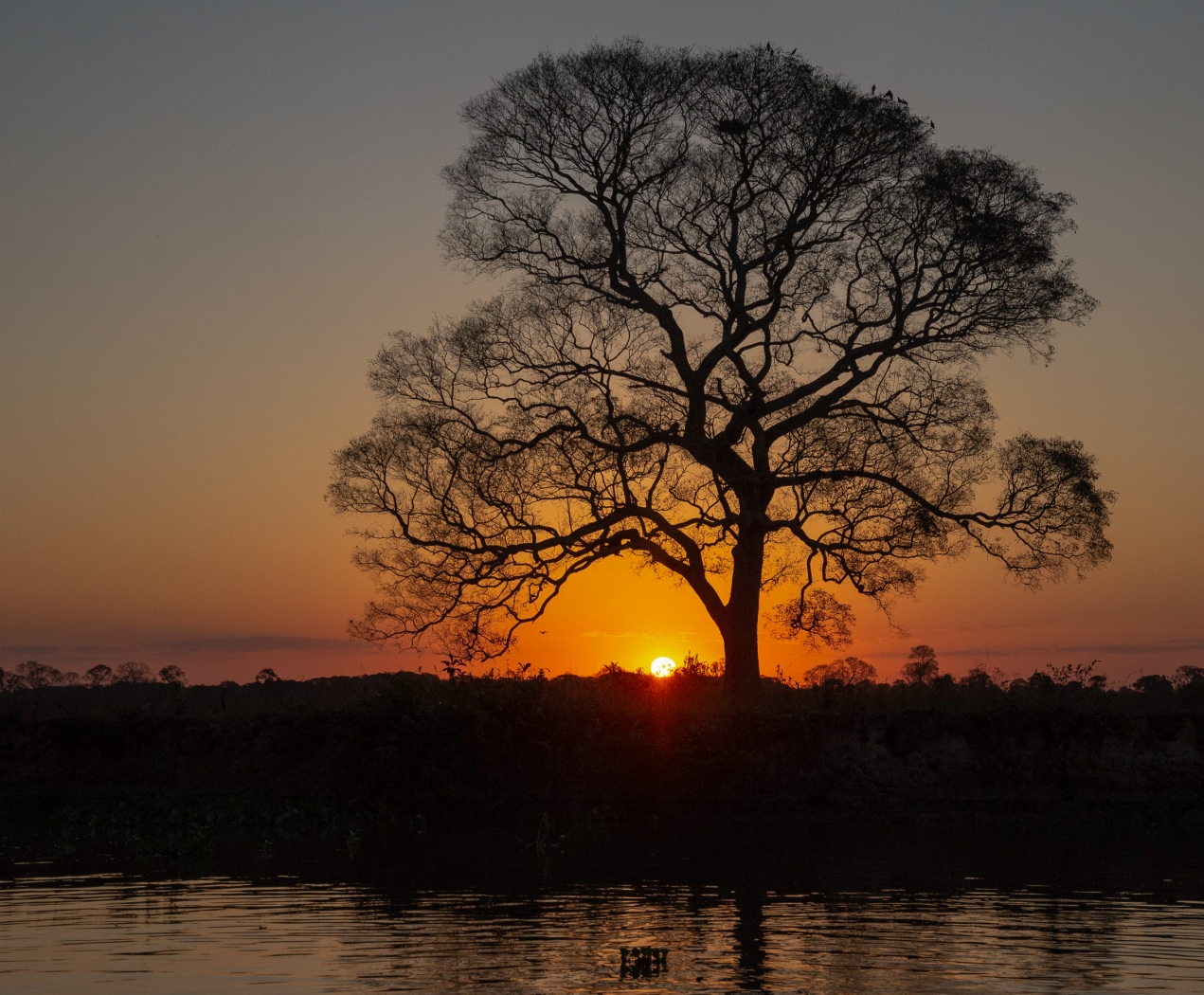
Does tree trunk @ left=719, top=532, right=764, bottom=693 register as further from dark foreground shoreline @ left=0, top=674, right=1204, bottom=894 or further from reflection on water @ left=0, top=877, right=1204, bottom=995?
reflection on water @ left=0, top=877, right=1204, bottom=995

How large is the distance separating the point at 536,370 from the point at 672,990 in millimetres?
23913

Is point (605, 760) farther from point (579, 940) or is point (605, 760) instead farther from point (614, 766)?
point (579, 940)

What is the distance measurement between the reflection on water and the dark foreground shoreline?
7560 mm

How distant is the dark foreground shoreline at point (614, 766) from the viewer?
2684 cm

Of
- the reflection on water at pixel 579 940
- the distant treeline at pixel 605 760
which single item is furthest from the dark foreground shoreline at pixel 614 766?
the reflection on water at pixel 579 940

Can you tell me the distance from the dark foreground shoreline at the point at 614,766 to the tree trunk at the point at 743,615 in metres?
1.45

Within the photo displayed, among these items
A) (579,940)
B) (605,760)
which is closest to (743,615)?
(605,760)

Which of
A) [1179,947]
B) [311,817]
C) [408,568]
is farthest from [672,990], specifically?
[408,568]

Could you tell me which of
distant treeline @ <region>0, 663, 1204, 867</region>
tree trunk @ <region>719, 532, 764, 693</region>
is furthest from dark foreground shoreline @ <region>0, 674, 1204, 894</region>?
tree trunk @ <region>719, 532, 764, 693</region>

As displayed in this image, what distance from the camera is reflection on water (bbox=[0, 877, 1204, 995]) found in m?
12.3

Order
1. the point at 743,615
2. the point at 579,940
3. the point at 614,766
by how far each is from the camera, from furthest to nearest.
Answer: the point at 743,615, the point at 614,766, the point at 579,940

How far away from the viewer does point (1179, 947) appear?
1398 centimetres

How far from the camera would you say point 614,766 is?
29172mm

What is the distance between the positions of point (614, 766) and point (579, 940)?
1506cm
